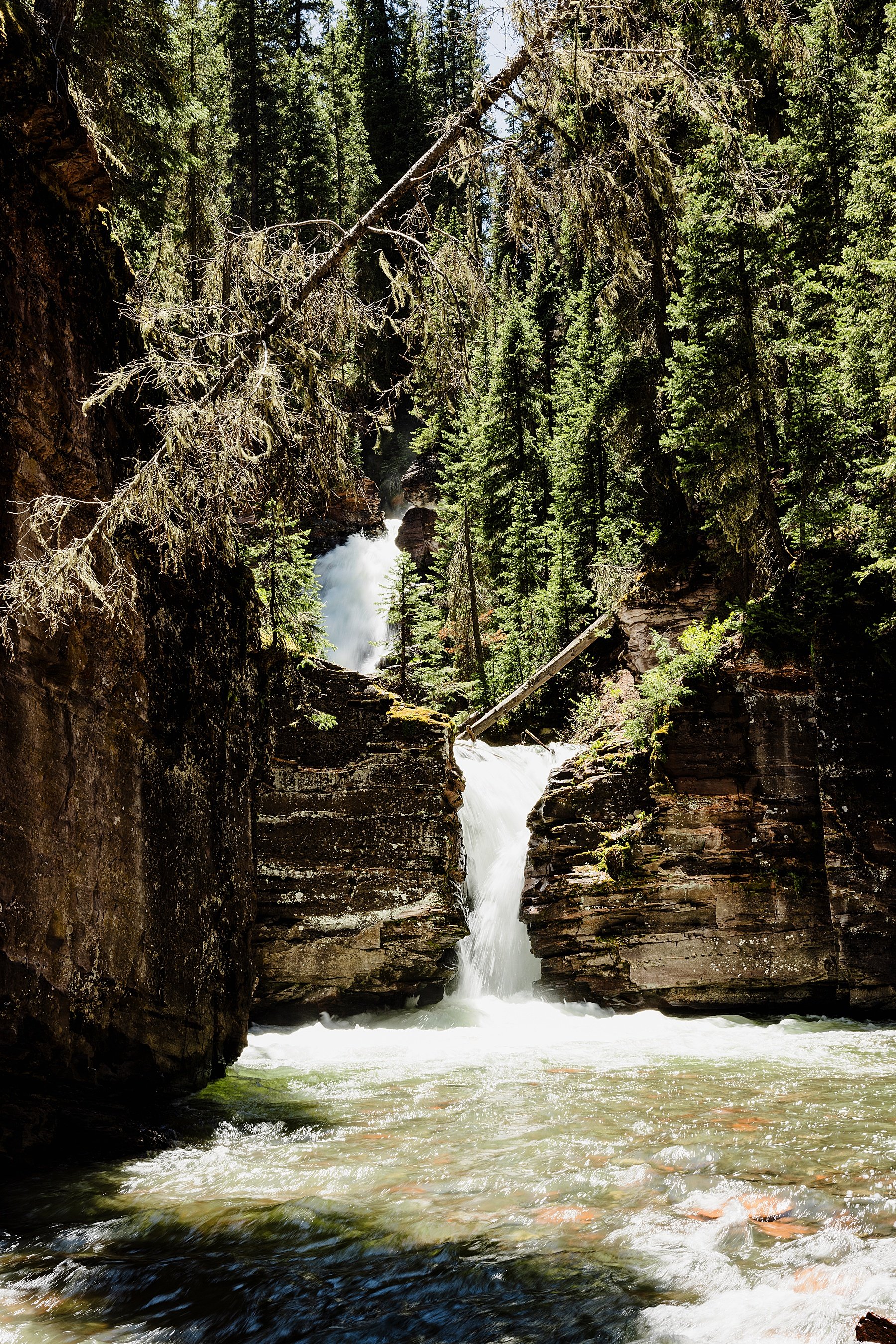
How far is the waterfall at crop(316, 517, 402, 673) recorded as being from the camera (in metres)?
33.7

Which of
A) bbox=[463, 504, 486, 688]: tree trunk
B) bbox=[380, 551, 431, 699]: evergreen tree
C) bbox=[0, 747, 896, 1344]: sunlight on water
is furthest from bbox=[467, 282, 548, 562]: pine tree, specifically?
bbox=[0, 747, 896, 1344]: sunlight on water

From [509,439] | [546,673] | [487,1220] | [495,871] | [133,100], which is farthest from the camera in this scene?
[509,439]

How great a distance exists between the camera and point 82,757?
6570 mm

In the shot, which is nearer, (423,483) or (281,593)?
(281,593)

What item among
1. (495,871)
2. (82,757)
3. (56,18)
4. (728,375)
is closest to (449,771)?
(495,871)

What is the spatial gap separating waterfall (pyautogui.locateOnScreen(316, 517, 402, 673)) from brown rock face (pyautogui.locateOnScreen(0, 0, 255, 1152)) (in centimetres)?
2382

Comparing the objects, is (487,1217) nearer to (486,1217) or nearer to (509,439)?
(486,1217)

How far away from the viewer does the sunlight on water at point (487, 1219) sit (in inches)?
144

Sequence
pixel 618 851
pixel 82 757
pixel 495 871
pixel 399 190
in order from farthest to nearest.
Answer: pixel 495 871
pixel 618 851
pixel 399 190
pixel 82 757

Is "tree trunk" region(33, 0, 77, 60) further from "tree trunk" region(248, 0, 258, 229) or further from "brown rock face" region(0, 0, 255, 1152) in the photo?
"tree trunk" region(248, 0, 258, 229)

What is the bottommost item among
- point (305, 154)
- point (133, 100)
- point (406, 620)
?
point (406, 620)

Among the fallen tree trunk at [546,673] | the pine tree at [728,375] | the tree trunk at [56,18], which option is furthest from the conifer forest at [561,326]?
the fallen tree trunk at [546,673]

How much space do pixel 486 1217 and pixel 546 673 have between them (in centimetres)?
1675

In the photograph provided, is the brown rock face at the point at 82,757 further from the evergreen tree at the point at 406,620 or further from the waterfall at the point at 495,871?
the evergreen tree at the point at 406,620
